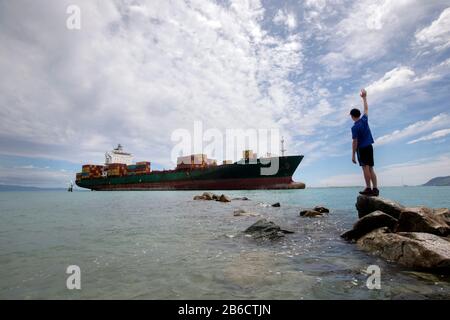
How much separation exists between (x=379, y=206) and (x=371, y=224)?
1.59m

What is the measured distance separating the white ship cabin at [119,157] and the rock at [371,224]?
92.9 meters

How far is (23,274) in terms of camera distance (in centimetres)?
431

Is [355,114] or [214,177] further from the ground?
[355,114]

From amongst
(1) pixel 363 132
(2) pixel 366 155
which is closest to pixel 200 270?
(2) pixel 366 155

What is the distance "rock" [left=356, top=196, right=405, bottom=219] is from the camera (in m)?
7.36

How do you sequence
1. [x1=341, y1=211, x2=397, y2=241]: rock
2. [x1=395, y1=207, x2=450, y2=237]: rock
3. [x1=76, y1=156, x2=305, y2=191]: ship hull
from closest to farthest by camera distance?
[x1=395, y1=207, x2=450, y2=237]: rock, [x1=341, y1=211, x2=397, y2=241]: rock, [x1=76, y1=156, x2=305, y2=191]: ship hull

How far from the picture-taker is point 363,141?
7.14 meters

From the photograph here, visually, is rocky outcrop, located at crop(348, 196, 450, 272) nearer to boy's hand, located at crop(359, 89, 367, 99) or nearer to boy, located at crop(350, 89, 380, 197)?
boy, located at crop(350, 89, 380, 197)

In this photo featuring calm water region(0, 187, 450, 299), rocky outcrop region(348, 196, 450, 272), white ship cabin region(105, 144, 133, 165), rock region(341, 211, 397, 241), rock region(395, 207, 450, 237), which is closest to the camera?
calm water region(0, 187, 450, 299)

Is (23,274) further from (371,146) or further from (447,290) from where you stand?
(371,146)

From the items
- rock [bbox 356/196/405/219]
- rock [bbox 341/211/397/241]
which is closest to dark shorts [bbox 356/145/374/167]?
rock [bbox 341/211/397/241]
